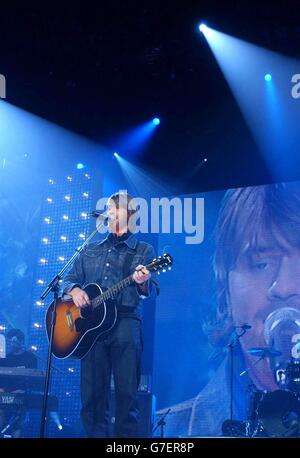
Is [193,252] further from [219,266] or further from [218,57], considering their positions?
[218,57]

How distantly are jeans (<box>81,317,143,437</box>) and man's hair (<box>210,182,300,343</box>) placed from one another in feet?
13.5

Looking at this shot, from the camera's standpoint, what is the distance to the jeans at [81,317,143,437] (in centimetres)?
419

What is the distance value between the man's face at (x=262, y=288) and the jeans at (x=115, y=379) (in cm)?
401

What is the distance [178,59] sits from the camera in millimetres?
7793

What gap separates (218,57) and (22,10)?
276 centimetres

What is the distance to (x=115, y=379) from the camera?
14.2 feet

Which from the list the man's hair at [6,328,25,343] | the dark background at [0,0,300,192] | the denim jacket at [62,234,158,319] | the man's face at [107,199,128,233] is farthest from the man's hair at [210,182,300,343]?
the man's face at [107,199,128,233]

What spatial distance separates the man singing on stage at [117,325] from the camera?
13.9 ft

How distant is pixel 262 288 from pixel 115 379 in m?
4.30

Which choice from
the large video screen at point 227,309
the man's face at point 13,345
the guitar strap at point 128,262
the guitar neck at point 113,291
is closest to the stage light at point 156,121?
the large video screen at point 227,309

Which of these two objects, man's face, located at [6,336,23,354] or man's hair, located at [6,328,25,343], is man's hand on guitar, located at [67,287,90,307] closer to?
man's face, located at [6,336,23,354]

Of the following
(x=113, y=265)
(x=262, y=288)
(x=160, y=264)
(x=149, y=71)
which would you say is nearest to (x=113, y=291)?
(x=113, y=265)
